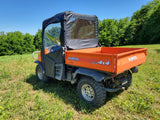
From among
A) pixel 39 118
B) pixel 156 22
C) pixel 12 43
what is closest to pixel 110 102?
pixel 39 118

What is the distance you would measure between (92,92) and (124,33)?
38.3 m

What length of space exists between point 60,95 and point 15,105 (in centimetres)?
127

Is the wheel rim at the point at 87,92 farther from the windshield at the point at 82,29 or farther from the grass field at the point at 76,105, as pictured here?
the windshield at the point at 82,29

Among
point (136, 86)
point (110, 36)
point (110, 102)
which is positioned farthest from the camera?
point (110, 36)

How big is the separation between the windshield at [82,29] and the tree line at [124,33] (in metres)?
24.3

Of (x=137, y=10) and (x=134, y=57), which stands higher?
(x=137, y=10)

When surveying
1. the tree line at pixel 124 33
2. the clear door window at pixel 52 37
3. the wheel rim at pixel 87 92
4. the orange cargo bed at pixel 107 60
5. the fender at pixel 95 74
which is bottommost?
the wheel rim at pixel 87 92

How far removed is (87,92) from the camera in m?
3.01

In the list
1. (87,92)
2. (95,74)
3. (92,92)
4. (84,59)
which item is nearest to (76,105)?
(87,92)

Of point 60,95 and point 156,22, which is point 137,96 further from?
point 156,22

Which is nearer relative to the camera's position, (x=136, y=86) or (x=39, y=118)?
(x=39, y=118)

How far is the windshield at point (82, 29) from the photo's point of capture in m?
3.56

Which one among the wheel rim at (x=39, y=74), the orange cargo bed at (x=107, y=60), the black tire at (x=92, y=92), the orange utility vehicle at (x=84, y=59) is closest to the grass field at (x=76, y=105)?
the black tire at (x=92, y=92)

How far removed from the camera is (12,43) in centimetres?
2350
